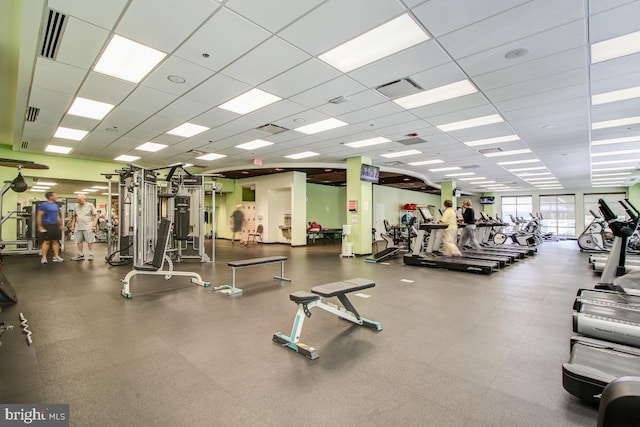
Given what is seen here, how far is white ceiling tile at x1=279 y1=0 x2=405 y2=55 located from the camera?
108 inches

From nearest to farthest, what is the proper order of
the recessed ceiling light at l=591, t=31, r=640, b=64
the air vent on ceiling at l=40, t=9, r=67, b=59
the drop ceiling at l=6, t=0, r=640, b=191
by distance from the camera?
the drop ceiling at l=6, t=0, r=640, b=191 < the air vent on ceiling at l=40, t=9, r=67, b=59 < the recessed ceiling light at l=591, t=31, r=640, b=64

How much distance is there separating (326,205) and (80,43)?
12.7 meters

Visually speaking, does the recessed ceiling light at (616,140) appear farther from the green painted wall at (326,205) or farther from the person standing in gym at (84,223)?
the person standing in gym at (84,223)

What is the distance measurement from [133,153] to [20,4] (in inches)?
249

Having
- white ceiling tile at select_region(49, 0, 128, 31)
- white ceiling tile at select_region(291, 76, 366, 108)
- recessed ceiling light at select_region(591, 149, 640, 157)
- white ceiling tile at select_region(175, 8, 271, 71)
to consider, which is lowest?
recessed ceiling light at select_region(591, 149, 640, 157)

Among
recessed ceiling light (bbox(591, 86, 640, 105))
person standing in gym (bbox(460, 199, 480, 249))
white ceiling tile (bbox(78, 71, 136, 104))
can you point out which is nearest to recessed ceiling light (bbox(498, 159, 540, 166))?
person standing in gym (bbox(460, 199, 480, 249))

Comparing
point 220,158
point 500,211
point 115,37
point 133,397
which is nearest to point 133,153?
point 220,158

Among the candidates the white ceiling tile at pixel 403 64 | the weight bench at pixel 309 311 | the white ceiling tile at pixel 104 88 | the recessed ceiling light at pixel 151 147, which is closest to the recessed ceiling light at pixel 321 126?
the white ceiling tile at pixel 403 64

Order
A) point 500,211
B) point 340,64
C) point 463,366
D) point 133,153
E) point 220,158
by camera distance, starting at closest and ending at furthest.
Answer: point 463,366, point 340,64, point 133,153, point 220,158, point 500,211

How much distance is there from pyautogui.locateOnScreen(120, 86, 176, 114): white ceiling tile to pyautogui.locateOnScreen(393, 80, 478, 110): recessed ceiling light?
12.5ft

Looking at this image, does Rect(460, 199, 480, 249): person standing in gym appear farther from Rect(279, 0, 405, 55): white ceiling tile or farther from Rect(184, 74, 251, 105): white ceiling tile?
Rect(184, 74, 251, 105): white ceiling tile

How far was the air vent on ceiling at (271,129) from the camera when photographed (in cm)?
634

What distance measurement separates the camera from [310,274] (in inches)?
234

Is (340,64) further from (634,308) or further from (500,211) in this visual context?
(500,211)
